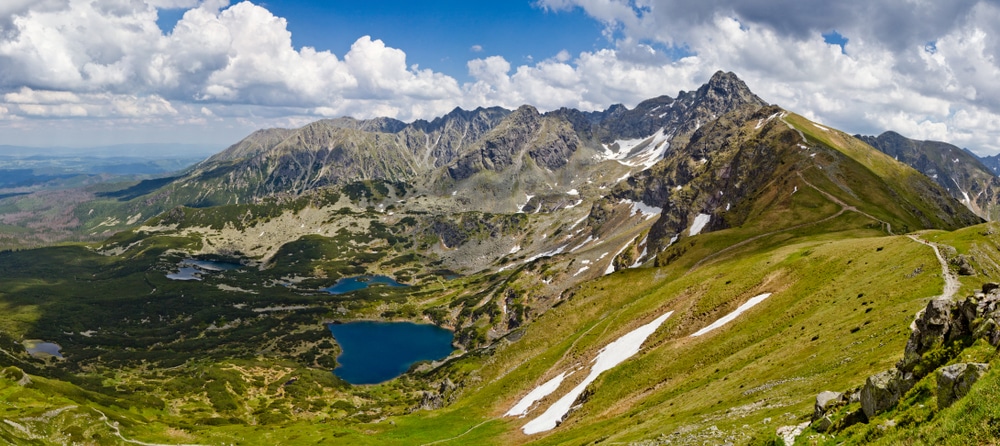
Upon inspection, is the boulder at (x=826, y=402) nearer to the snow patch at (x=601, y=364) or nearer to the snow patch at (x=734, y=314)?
the snow patch at (x=601, y=364)

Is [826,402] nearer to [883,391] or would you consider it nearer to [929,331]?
[883,391]

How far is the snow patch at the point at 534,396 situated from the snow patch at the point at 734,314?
29.8 m

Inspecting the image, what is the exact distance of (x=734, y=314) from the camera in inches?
3307

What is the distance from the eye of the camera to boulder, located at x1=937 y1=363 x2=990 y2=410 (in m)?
Result: 18.9

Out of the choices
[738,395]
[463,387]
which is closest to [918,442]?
[738,395]

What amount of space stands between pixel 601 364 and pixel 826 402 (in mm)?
66383

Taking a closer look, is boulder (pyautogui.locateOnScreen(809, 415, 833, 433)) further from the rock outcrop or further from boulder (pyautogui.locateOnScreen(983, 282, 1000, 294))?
boulder (pyautogui.locateOnScreen(983, 282, 1000, 294))

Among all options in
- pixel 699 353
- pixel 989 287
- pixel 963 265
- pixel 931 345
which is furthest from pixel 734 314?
pixel 931 345

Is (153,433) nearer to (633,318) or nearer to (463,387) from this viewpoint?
(463,387)

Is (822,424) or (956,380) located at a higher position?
(956,380)

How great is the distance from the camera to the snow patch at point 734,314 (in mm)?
82688

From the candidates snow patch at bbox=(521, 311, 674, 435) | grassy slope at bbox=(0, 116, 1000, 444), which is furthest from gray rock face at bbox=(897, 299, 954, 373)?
snow patch at bbox=(521, 311, 674, 435)

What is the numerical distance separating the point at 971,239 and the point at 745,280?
107 ft

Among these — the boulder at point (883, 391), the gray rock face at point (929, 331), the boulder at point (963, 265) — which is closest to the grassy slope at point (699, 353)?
the boulder at point (963, 265)
